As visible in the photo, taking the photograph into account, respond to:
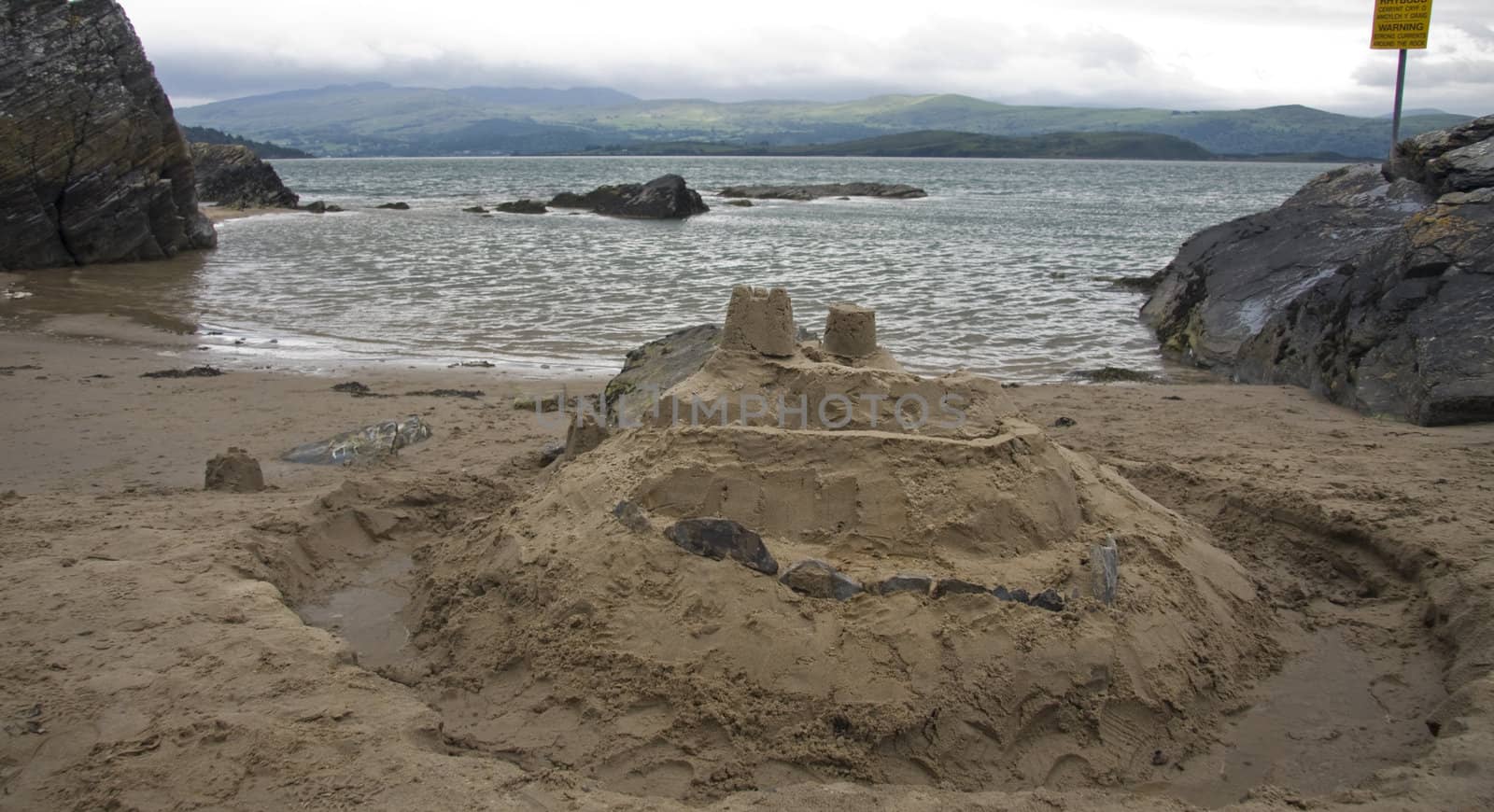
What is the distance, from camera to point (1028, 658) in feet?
11.7

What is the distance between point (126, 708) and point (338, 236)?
986 inches

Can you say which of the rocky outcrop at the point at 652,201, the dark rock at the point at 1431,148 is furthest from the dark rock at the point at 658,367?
the rocky outcrop at the point at 652,201

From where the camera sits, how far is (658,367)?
7125 millimetres

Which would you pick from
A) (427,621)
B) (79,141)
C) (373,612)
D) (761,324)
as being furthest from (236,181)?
(761,324)

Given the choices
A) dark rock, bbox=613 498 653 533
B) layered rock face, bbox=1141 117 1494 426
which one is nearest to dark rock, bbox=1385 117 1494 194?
layered rock face, bbox=1141 117 1494 426

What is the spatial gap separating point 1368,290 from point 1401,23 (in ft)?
12.2

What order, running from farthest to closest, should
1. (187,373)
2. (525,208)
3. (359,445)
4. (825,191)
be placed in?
(825,191) → (525,208) → (187,373) → (359,445)

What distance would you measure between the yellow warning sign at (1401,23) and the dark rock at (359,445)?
10074 millimetres

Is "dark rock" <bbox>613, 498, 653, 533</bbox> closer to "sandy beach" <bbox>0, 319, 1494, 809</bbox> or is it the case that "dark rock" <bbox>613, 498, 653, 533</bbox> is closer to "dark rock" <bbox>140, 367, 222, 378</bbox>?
"sandy beach" <bbox>0, 319, 1494, 809</bbox>

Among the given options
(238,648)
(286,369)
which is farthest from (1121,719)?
(286,369)

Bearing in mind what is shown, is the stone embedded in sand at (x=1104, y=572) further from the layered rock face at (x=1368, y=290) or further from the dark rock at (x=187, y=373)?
the dark rock at (x=187, y=373)

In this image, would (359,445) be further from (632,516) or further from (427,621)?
(632,516)

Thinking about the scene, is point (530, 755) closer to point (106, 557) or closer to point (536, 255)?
point (106, 557)

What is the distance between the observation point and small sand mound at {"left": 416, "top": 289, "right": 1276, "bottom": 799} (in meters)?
3.39
